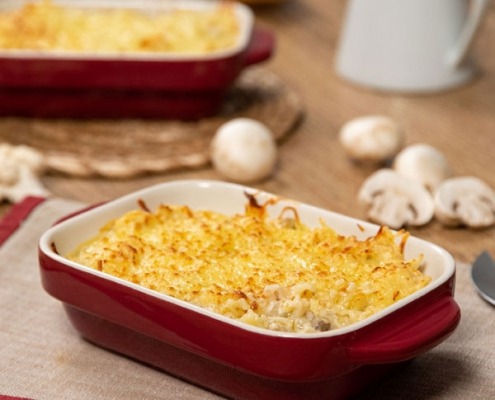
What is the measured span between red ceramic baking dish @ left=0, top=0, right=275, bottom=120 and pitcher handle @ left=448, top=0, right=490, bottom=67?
0.48 m

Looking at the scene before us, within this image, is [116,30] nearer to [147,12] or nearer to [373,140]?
[147,12]

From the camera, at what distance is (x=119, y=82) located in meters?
2.15

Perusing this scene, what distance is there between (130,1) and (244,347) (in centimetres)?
160

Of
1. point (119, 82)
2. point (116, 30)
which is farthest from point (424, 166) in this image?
point (116, 30)

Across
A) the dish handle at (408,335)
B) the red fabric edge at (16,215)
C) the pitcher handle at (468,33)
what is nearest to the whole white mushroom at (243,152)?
the red fabric edge at (16,215)

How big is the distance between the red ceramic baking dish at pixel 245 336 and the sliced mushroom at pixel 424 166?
57cm

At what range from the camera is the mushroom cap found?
1.99 m

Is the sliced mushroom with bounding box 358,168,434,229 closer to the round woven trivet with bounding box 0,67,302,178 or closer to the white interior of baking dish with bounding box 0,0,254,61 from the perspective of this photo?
the round woven trivet with bounding box 0,67,302,178

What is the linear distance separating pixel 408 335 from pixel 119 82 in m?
1.22

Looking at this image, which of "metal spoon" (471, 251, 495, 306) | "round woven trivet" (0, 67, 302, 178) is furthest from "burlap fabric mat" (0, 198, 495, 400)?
"round woven trivet" (0, 67, 302, 178)

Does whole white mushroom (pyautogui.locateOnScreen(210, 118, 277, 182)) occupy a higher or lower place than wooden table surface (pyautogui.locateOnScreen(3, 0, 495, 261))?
higher

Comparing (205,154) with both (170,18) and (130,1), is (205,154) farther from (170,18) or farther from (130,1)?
(130,1)

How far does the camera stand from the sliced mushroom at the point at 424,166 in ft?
6.14

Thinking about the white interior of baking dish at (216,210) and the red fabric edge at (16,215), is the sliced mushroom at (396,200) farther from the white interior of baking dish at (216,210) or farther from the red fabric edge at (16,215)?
the red fabric edge at (16,215)
